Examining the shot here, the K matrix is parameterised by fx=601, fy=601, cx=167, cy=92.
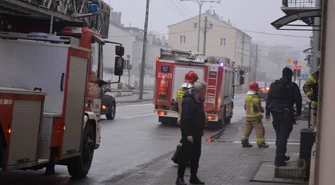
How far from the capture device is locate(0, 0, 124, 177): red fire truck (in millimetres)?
7562

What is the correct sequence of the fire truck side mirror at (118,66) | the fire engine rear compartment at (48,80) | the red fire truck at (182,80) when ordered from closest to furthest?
the fire engine rear compartment at (48,80) < the fire truck side mirror at (118,66) < the red fire truck at (182,80)

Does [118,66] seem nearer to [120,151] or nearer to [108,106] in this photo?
A: [120,151]

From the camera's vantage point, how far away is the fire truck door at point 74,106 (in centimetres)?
877

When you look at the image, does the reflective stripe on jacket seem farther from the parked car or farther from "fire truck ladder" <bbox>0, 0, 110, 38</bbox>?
the parked car

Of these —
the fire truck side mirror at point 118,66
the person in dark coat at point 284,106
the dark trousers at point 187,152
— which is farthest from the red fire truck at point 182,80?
the dark trousers at point 187,152

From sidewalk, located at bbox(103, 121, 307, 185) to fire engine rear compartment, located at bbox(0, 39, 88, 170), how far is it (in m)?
1.48

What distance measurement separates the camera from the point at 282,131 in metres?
10.8

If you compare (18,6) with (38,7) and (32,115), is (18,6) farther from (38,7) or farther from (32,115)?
(32,115)

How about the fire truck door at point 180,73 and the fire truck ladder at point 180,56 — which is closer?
the fire truck door at point 180,73

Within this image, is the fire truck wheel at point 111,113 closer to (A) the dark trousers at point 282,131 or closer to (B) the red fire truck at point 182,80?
(B) the red fire truck at point 182,80

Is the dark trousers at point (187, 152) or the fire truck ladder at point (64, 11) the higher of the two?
the fire truck ladder at point (64, 11)

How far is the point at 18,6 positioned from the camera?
1086 cm

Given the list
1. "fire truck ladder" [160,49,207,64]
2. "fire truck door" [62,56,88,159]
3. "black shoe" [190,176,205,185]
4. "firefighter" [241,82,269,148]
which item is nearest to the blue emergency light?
"fire truck door" [62,56,88,159]

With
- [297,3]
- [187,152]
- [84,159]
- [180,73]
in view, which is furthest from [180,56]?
[187,152]
